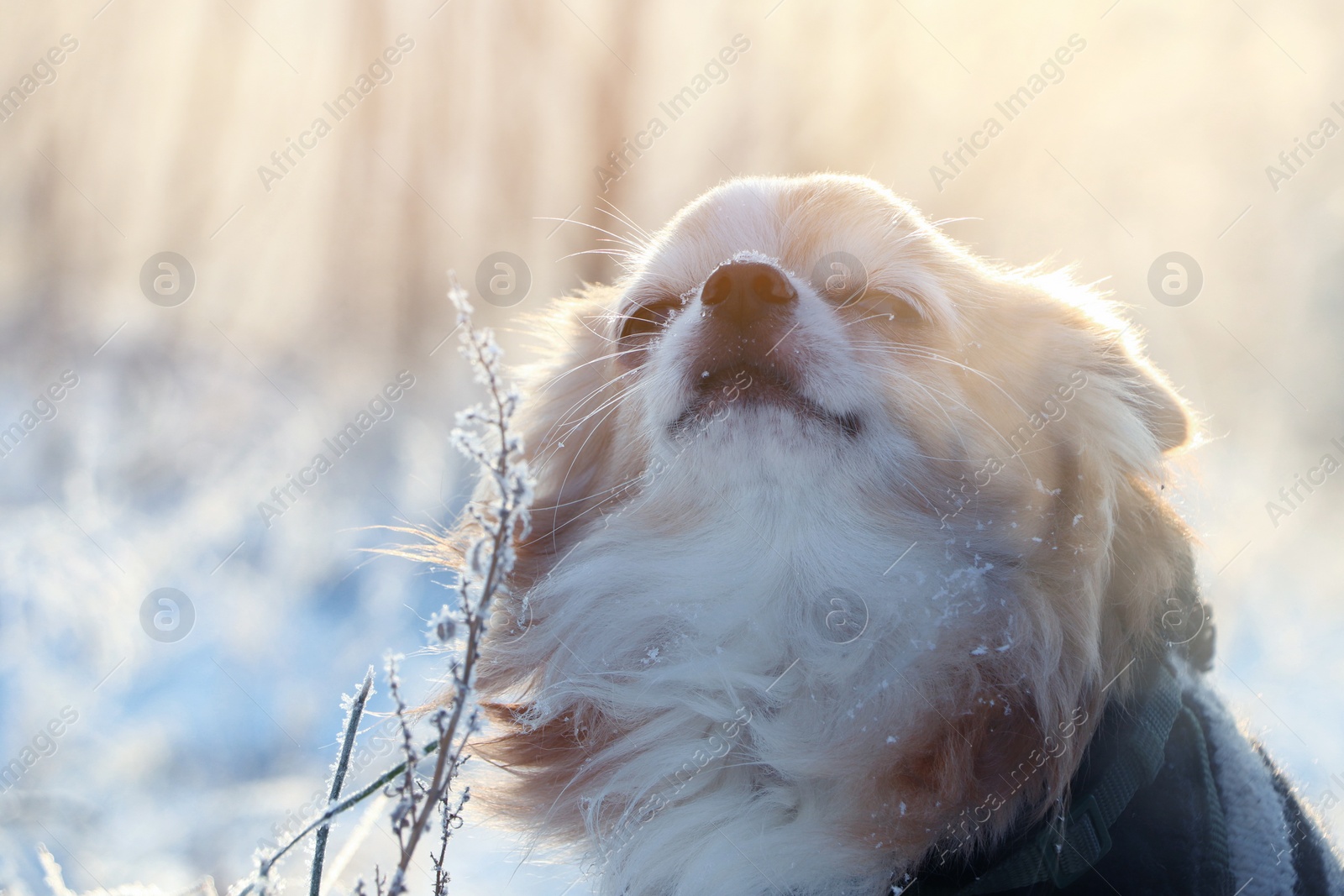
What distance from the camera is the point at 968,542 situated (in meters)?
2.51

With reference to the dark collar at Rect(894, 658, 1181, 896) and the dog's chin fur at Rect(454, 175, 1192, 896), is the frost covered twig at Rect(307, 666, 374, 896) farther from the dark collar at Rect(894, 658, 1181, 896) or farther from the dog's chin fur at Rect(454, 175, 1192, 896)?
the dark collar at Rect(894, 658, 1181, 896)

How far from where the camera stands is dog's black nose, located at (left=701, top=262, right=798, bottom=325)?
2.39 meters

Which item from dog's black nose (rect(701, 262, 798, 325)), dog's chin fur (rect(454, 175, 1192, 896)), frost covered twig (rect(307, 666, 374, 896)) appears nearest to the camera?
frost covered twig (rect(307, 666, 374, 896))

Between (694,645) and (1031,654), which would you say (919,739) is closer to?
(1031,654)

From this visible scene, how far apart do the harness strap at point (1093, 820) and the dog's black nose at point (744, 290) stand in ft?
4.50

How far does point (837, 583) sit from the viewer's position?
8.11ft

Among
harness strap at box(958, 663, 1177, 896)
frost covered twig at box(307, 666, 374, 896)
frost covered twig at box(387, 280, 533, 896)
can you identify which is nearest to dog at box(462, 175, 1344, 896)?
harness strap at box(958, 663, 1177, 896)

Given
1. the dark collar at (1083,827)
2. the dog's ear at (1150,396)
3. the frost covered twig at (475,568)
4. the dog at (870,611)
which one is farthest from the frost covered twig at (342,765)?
the dog's ear at (1150,396)

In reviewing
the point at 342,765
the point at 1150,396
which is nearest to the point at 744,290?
the point at 1150,396

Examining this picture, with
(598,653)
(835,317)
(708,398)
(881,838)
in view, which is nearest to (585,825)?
(598,653)

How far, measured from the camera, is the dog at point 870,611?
2.11 metres

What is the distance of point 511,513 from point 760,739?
146 centimetres

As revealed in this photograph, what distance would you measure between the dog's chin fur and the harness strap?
0.07 metres

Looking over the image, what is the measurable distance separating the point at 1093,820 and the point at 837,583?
813mm
